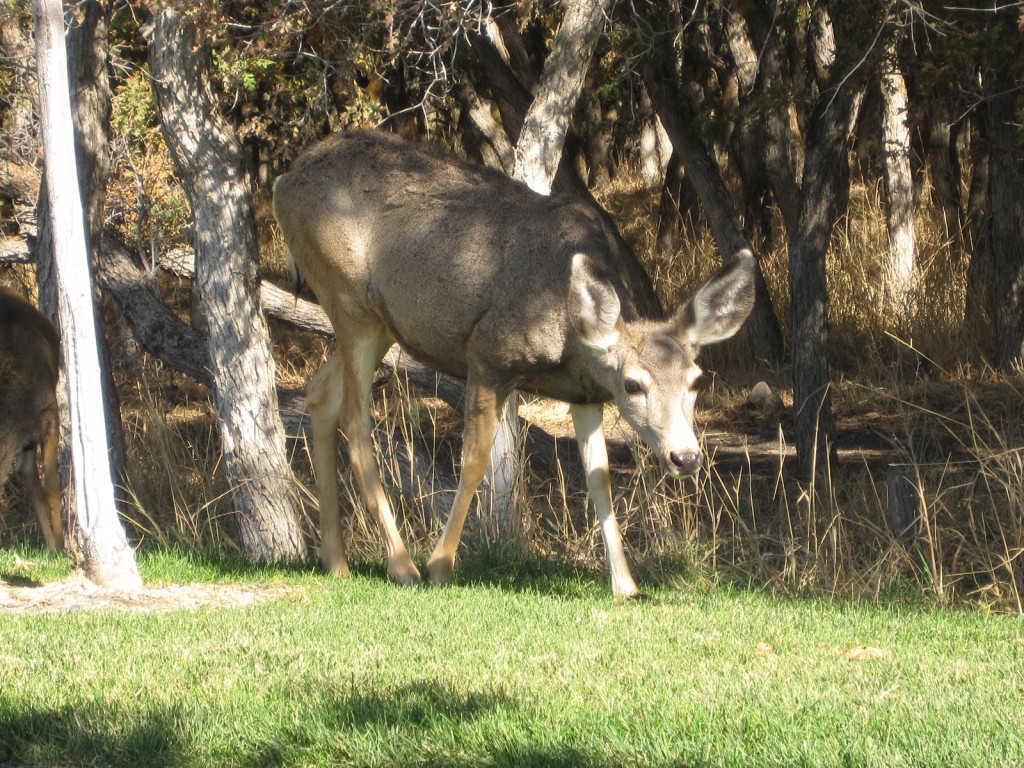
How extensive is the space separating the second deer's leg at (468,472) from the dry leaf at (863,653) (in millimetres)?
2836

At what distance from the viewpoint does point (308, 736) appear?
4676 millimetres

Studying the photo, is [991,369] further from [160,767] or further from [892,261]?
[160,767]

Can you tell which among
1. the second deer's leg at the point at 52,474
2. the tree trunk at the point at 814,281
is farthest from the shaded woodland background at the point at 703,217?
the second deer's leg at the point at 52,474

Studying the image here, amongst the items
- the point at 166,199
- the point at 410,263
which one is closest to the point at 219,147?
the point at 410,263

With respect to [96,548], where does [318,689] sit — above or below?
below

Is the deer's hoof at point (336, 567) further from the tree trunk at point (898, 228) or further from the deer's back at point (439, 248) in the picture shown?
the tree trunk at point (898, 228)

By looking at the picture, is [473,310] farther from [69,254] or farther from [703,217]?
[703,217]

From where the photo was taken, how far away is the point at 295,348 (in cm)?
1816

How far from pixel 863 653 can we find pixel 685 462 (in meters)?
1.51

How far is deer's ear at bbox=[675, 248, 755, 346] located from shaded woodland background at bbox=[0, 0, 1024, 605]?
1551mm

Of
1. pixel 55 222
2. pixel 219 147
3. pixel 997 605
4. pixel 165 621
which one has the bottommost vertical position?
pixel 997 605

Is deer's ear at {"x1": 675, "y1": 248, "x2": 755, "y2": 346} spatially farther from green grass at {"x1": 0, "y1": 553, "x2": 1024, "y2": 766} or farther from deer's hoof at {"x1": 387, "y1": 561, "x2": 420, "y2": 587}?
deer's hoof at {"x1": 387, "y1": 561, "x2": 420, "y2": 587}

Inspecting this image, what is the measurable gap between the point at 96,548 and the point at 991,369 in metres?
10.5

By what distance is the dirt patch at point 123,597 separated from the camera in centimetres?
734
